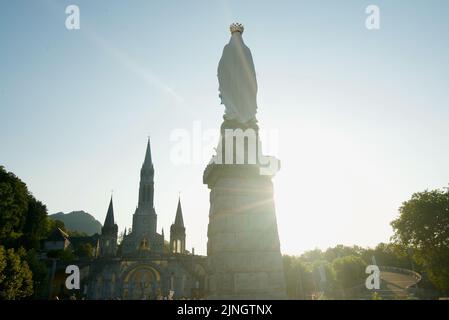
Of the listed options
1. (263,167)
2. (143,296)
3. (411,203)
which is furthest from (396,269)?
(263,167)

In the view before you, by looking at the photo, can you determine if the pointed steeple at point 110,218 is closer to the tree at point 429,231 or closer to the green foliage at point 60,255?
the green foliage at point 60,255

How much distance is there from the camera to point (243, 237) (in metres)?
5.50

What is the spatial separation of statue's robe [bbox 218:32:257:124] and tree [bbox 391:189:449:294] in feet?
107

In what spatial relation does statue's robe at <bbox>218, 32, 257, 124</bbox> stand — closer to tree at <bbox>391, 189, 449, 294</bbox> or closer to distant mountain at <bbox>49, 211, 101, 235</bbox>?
tree at <bbox>391, 189, 449, 294</bbox>

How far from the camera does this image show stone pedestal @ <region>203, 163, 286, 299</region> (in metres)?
5.21

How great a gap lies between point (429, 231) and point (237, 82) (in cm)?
3326

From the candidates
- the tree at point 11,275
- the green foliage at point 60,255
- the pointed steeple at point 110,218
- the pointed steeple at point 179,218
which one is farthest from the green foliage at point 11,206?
the pointed steeple at point 179,218

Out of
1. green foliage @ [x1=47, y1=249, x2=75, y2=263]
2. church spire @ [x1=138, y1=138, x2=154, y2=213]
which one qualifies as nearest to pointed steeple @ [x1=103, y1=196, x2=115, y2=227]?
church spire @ [x1=138, y1=138, x2=154, y2=213]

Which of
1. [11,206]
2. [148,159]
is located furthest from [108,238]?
[11,206]

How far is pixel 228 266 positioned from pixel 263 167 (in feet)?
6.59

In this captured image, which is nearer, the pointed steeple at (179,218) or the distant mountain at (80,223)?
the pointed steeple at (179,218)

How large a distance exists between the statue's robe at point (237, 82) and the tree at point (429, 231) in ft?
107

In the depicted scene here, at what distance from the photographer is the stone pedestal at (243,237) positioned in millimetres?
5211
